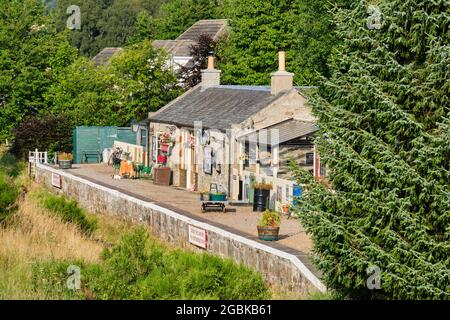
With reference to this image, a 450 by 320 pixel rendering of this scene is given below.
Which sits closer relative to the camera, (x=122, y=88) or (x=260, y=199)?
(x=260, y=199)

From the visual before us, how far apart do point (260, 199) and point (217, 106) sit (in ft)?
27.8

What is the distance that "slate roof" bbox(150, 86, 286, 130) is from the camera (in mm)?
36625

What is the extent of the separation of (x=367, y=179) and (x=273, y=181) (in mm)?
15461

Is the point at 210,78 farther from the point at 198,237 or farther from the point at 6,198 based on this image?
the point at 6,198

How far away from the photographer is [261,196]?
3195 cm

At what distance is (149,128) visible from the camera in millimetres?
44531

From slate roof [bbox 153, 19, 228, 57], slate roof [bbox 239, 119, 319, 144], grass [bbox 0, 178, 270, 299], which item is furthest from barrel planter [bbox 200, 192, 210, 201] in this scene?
slate roof [bbox 153, 19, 228, 57]

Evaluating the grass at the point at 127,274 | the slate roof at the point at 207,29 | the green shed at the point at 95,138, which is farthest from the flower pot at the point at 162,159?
the slate roof at the point at 207,29

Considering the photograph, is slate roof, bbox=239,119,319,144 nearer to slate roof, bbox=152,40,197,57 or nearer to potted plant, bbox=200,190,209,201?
potted plant, bbox=200,190,209,201

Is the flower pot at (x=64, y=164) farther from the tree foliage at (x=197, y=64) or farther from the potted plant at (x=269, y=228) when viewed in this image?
the potted plant at (x=269, y=228)

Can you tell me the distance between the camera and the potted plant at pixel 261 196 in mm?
31828

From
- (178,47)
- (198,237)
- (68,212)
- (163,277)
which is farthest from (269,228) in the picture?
(178,47)

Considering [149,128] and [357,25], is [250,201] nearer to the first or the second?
[149,128]

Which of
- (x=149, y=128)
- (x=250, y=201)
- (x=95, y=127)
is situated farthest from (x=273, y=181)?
(x=95, y=127)
